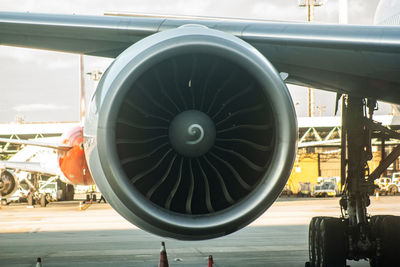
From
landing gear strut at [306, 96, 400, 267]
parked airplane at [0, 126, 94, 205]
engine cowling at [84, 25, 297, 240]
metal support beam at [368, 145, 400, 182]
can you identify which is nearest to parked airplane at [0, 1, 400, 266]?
engine cowling at [84, 25, 297, 240]

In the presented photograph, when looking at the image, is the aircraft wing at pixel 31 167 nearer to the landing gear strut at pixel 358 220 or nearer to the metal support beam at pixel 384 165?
the landing gear strut at pixel 358 220

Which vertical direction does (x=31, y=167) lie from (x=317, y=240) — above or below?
above

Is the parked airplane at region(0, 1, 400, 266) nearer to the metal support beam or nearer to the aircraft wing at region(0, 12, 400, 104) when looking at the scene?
the aircraft wing at region(0, 12, 400, 104)

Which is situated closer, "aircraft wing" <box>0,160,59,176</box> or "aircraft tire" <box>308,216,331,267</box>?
"aircraft tire" <box>308,216,331,267</box>

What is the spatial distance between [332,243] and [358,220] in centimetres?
49

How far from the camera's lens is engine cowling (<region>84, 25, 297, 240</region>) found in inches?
174

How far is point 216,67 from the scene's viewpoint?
473 cm

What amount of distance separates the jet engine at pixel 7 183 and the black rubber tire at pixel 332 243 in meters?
23.8

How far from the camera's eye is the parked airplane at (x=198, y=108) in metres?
4.43

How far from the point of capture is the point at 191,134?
181 inches

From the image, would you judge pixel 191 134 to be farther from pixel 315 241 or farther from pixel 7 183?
pixel 7 183

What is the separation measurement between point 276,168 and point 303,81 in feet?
7.67

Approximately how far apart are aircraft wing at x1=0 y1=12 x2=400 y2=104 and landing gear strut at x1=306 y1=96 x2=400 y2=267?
2.30m

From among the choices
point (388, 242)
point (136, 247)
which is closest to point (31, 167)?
point (136, 247)
